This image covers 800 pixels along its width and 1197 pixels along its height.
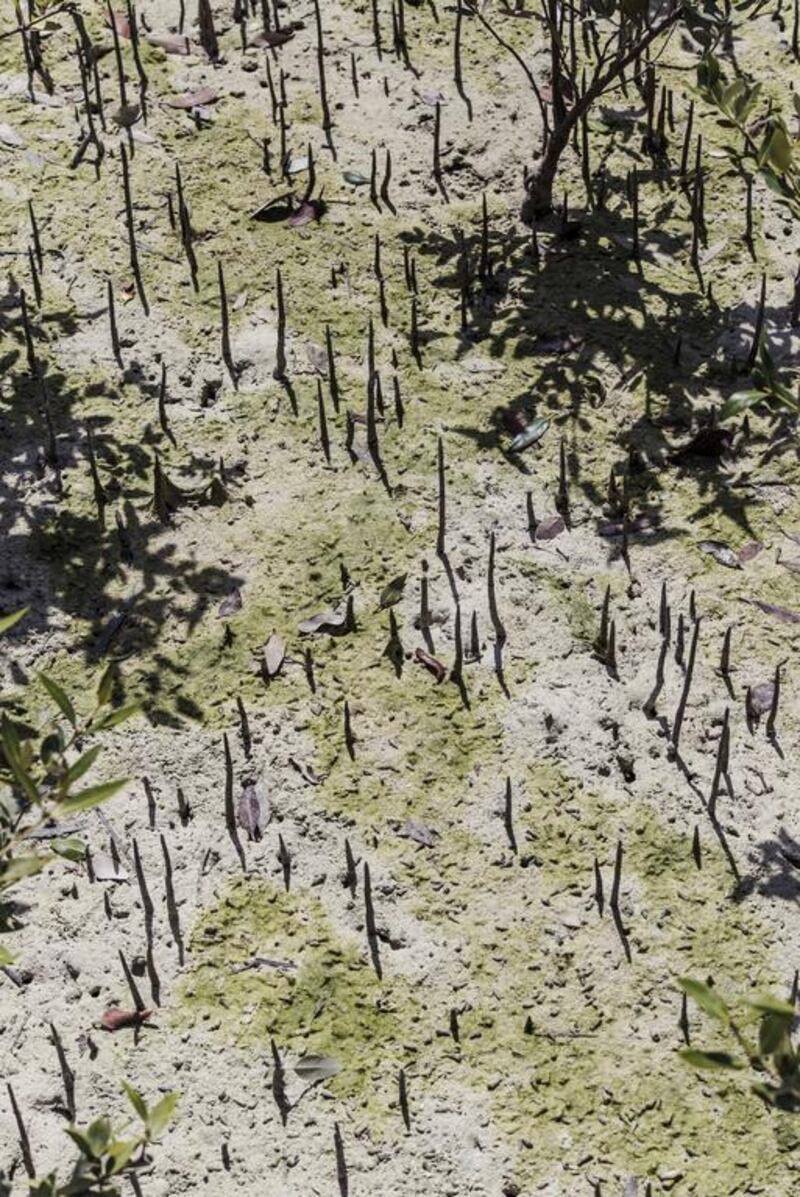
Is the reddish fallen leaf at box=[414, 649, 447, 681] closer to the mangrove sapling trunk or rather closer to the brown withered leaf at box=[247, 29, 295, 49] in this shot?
the mangrove sapling trunk

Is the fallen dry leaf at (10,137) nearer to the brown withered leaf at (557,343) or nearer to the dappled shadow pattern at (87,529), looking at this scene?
the dappled shadow pattern at (87,529)

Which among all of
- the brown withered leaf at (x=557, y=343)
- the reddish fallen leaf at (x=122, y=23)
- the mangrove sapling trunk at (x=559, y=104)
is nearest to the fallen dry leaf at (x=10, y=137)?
the reddish fallen leaf at (x=122, y=23)

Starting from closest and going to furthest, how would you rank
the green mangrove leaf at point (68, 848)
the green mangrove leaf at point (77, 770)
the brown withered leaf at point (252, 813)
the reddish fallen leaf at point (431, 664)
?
1. the green mangrove leaf at point (77, 770)
2. the green mangrove leaf at point (68, 848)
3. the brown withered leaf at point (252, 813)
4. the reddish fallen leaf at point (431, 664)

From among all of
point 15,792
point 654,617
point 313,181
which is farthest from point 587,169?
point 15,792

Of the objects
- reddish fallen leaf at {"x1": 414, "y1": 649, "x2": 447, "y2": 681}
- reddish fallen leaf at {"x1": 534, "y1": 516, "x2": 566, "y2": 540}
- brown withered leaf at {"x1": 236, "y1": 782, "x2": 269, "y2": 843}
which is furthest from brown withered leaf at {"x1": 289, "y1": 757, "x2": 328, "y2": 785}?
reddish fallen leaf at {"x1": 534, "y1": 516, "x2": 566, "y2": 540}

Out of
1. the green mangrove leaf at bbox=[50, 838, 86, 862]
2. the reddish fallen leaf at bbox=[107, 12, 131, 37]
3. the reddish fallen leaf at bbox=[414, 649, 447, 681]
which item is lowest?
the reddish fallen leaf at bbox=[414, 649, 447, 681]

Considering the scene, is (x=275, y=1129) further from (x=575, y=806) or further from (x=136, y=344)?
(x=136, y=344)
